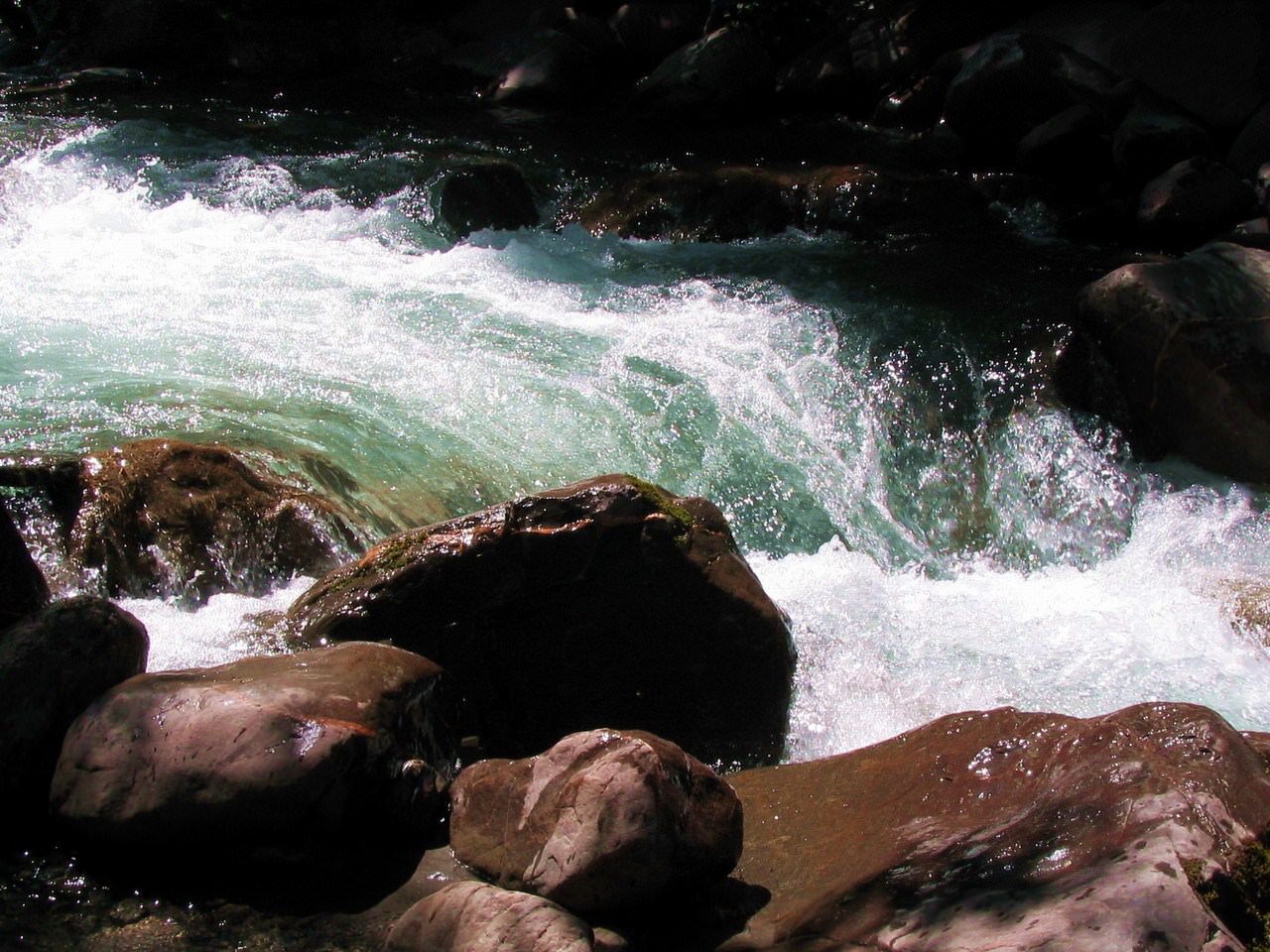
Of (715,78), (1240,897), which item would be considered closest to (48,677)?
(1240,897)

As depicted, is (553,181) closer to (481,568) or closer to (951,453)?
(951,453)

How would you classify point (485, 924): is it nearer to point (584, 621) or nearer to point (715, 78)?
point (584, 621)

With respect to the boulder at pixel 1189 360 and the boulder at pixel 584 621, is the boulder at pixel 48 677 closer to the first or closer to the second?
the boulder at pixel 584 621

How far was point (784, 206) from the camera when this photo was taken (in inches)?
396

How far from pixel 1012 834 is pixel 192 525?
3254mm

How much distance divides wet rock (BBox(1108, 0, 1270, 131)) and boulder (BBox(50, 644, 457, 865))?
1029cm

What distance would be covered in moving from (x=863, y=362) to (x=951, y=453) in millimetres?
897

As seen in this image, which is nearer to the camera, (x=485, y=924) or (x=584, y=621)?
(x=485, y=924)

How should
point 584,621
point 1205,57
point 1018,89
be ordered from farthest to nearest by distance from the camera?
point 1205,57
point 1018,89
point 584,621

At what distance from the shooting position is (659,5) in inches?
599

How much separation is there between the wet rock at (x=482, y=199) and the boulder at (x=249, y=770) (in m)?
6.63

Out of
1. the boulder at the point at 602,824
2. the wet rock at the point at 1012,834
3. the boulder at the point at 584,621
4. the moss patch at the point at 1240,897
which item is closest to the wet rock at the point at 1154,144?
the boulder at the point at 584,621

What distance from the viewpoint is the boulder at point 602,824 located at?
9.69 feet

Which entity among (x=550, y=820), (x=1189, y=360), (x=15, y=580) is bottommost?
(x=1189, y=360)
